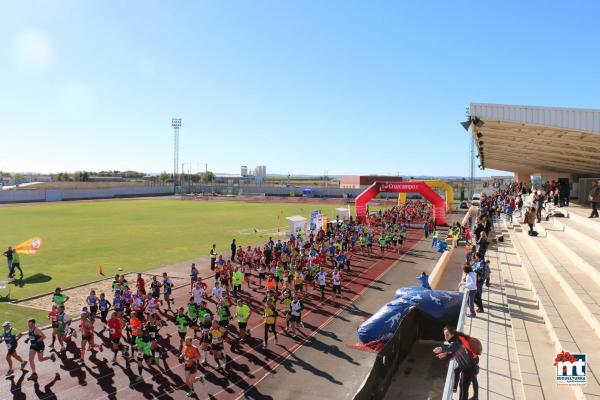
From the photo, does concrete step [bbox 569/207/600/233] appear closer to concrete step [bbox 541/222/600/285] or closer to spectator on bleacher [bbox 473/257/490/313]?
concrete step [bbox 541/222/600/285]

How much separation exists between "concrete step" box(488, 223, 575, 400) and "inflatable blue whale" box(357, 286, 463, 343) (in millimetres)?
1701

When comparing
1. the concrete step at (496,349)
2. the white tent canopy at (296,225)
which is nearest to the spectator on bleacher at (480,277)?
the concrete step at (496,349)

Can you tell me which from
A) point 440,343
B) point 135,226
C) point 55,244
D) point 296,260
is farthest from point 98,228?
point 440,343

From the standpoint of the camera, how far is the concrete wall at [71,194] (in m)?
75.0

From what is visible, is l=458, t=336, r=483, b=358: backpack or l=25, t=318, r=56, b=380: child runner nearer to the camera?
l=458, t=336, r=483, b=358: backpack

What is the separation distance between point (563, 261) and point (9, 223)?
48.9 meters

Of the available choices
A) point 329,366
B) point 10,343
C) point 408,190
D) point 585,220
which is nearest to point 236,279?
point 329,366

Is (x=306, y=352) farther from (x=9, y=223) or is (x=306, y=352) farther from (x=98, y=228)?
(x=9, y=223)

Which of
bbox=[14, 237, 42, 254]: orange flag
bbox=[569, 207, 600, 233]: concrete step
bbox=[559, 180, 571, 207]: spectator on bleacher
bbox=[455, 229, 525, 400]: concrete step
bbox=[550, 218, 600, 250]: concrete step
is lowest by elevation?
bbox=[455, 229, 525, 400]: concrete step

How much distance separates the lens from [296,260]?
67.6 ft

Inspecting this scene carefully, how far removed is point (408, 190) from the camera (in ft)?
141

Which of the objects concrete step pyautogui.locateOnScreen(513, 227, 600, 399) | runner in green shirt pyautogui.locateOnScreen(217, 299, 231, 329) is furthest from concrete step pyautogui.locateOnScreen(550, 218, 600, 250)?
runner in green shirt pyautogui.locateOnScreen(217, 299, 231, 329)

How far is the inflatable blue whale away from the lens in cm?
1216

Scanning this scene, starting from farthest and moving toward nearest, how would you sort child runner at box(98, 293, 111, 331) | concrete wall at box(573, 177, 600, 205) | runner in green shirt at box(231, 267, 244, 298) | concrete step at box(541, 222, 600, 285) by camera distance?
concrete wall at box(573, 177, 600, 205)
runner in green shirt at box(231, 267, 244, 298)
child runner at box(98, 293, 111, 331)
concrete step at box(541, 222, 600, 285)
